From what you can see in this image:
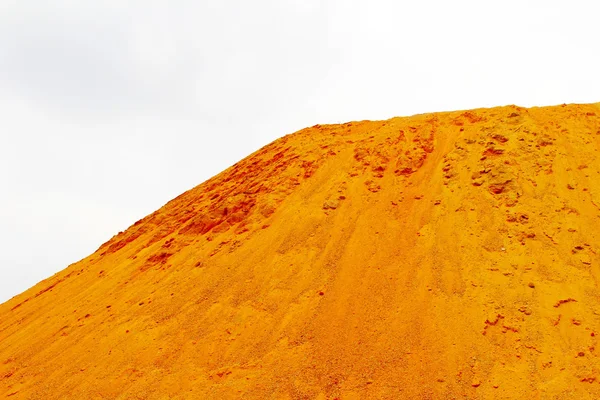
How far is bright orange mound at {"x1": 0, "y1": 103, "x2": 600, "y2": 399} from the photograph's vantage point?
722cm

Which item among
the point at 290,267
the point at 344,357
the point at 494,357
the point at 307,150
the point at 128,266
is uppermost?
the point at 307,150

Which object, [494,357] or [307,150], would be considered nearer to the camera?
[494,357]

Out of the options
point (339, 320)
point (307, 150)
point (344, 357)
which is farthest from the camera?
point (307, 150)

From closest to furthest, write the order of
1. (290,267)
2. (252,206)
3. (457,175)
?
(290,267)
(457,175)
(252,206)

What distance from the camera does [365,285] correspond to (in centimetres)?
897

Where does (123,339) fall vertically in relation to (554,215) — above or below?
above

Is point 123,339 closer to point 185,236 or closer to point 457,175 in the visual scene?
point 185,236

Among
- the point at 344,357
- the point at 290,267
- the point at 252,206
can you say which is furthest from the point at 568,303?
the point at 252,206

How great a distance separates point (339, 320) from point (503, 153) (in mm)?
6099

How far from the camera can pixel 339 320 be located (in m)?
8.29

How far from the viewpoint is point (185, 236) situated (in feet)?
40.5

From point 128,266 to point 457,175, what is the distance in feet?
→ 29.1

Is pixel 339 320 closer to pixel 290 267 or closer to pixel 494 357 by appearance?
pixel 290 267

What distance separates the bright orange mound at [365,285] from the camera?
7223 millimetres
